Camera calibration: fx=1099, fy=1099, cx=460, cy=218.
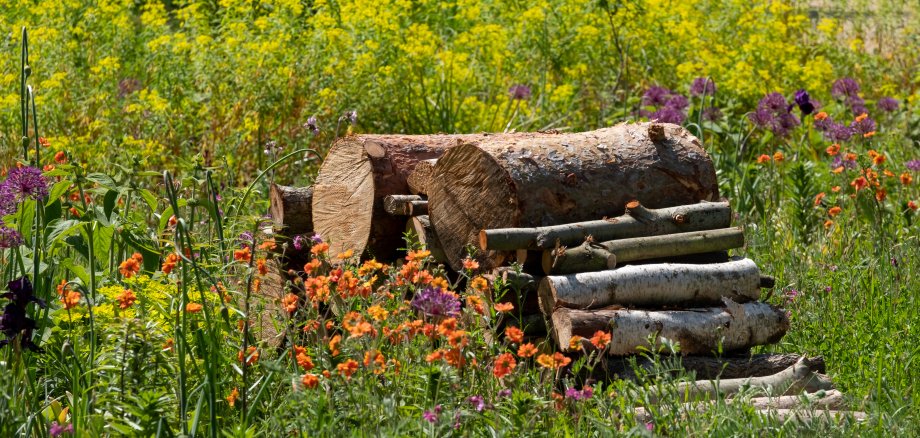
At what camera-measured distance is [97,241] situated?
11.6 feet

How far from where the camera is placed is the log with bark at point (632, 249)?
3717mm

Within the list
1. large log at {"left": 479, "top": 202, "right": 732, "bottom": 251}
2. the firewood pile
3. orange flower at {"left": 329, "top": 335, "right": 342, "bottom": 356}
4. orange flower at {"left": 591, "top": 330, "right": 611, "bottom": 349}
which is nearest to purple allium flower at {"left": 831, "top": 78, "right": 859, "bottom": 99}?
the firewood pile

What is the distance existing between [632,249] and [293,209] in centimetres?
162

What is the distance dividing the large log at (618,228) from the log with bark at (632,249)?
45mm

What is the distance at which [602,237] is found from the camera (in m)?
3.86

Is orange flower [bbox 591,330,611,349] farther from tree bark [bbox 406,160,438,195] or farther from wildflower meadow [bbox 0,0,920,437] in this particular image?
tree bark [bbox 406,160,438,195]

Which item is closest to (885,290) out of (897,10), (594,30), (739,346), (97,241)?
(739,346)

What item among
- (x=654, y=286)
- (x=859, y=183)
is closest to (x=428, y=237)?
(x=654, y=286)

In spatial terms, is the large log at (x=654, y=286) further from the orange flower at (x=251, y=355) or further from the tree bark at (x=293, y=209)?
the tree bark at (x=293, y=209)

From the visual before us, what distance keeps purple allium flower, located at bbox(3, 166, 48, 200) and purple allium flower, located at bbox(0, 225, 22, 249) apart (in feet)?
0.48

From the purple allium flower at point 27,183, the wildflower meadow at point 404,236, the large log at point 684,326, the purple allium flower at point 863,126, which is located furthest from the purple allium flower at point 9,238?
the purple allium flower at point 863,126

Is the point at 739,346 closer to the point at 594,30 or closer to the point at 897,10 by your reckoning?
the point at 594,30

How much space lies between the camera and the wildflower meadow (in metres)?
2.88

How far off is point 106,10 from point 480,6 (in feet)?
9.14
